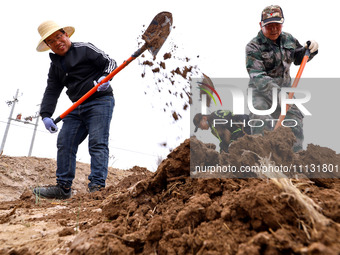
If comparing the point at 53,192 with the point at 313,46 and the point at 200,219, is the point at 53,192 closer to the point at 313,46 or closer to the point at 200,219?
the point at 200,219

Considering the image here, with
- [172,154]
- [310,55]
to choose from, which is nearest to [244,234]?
[172,154]

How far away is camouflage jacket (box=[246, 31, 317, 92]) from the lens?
11.2 ft

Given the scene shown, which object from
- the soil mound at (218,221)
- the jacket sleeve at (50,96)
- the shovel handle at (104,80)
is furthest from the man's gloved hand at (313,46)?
the jacket sleeve at (50,96)

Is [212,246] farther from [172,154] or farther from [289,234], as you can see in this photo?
[172,154]

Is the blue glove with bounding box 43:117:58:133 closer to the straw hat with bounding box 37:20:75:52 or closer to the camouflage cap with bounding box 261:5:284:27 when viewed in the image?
the straw hat with bounding box 37:20:75:52

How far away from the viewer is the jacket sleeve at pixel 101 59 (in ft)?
11.7

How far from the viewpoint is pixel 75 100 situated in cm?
368

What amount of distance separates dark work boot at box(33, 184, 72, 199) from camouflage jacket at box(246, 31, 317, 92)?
266cm

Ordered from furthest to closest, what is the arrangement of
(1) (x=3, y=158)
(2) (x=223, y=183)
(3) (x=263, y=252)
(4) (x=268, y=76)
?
(1) (x=3, y=158) → (4) (x=268, y=76) → (2) (x=223, y=183) → (3) (x=263, y=252)

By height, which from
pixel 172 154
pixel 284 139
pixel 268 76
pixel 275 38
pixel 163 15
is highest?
pixel 163 15

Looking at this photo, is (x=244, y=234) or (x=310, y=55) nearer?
(x=244, y=234)

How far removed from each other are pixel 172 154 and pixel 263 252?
0.91 meters

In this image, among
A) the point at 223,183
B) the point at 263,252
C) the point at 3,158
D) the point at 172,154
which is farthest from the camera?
the point at 3,158

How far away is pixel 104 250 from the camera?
1.07 meters
